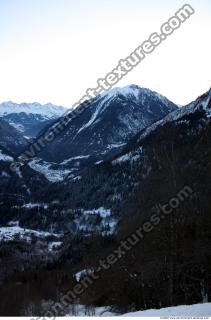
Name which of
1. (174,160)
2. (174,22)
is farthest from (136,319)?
(174,22)

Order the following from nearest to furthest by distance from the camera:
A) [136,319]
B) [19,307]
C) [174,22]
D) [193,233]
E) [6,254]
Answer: [136,319]
[174,22]
[193,233]
[19,307]
[6,254]

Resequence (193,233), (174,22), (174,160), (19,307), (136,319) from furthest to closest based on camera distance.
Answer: (19,307)
(193,233)
(174,22)
(174,160)
(136,319)

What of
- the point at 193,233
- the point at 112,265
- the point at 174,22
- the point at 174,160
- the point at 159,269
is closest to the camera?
the point at 174,160

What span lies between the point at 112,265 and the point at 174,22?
161 ft

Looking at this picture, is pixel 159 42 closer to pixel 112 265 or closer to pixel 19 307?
pixel 112 265

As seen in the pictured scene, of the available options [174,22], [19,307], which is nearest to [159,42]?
[174,22]

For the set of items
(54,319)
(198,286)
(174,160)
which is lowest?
(198,286)

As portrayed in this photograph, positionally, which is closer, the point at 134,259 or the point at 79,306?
the point at 134,259

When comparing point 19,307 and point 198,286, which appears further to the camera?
point 19,307

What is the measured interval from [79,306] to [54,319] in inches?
2407

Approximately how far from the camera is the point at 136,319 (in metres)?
22.6

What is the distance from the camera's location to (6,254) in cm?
19575

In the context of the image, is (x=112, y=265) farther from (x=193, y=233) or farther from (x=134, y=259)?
(x=193, y=233)

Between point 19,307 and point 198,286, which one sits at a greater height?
point 19,307
